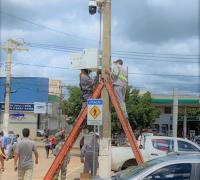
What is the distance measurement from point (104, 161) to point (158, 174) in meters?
6.82

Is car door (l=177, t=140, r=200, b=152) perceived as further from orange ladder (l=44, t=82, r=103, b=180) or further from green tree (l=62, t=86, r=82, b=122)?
green tree (l=62, t=86, r=82, b=122)

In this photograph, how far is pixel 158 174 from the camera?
26.8ft

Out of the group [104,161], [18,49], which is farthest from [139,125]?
[104,161]

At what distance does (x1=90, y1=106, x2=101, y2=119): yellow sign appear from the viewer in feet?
45.1

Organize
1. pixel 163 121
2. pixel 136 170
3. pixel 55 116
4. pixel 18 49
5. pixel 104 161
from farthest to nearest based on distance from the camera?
pixel 55 116 → pixel 163 121 → pixel 18 49 → pixel 104 161 → pixel 136 170

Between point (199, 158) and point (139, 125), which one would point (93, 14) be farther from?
point (139, 125)

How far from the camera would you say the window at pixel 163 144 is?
20.1 metres

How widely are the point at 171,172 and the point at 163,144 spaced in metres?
12.3

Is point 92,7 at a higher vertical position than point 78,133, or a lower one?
higher

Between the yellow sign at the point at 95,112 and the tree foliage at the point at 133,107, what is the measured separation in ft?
88.7

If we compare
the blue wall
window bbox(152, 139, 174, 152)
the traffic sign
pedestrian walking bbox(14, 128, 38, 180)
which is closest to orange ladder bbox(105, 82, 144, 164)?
the traffic sign

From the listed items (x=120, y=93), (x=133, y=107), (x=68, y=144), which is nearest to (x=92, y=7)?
(x=120, y=93)

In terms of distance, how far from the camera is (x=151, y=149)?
20125mm

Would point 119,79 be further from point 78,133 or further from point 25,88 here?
point 25,88
